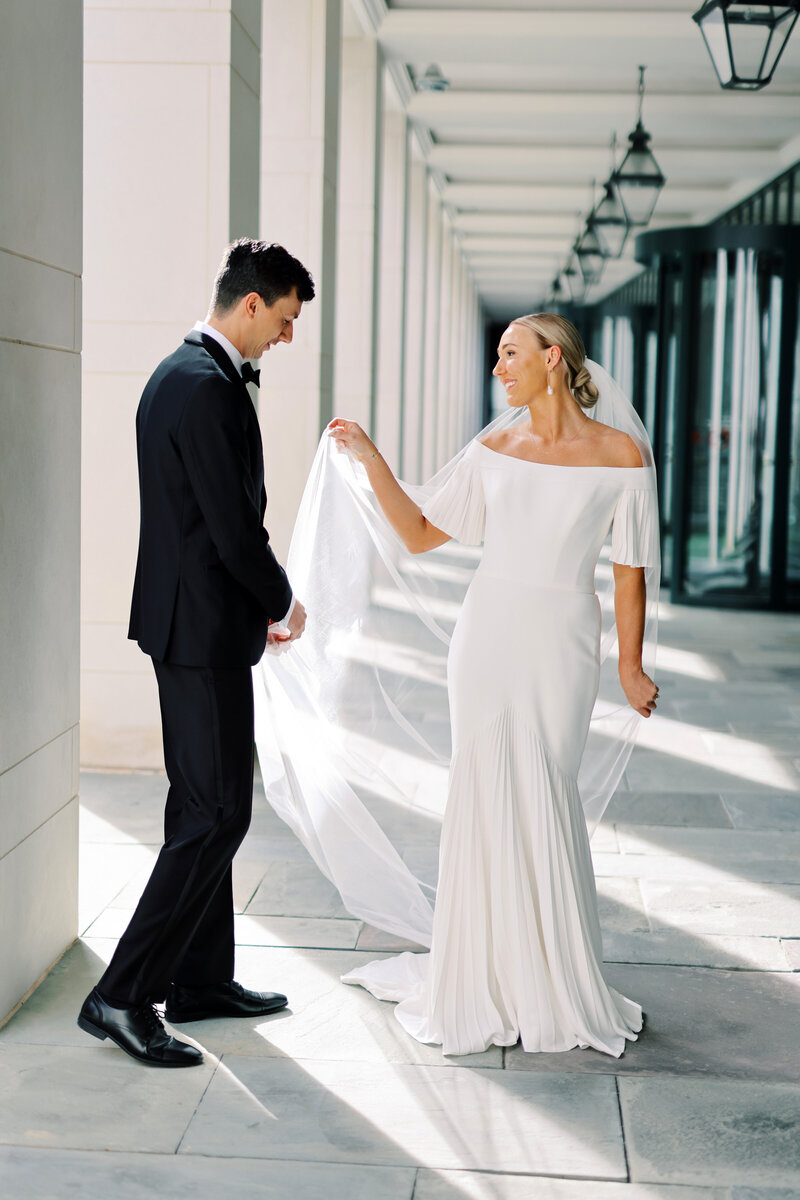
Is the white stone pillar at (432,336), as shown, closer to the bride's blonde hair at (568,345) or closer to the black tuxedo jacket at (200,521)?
the bride's blonde hair at (568,345)

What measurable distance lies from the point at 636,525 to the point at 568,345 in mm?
487

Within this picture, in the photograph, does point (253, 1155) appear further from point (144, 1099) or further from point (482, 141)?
point (482, 141)

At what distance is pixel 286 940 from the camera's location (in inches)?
155

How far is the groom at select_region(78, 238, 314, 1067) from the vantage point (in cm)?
301

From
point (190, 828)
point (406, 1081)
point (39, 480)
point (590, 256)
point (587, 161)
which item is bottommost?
point (406, 1081)

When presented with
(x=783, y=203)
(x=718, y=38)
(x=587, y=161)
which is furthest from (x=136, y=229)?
(x=587, y=161)

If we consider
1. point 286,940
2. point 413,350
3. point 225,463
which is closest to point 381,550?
point 225,463

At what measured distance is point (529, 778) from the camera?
3.31m

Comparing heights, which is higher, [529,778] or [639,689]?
[639,689]

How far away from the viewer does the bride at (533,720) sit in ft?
10.7

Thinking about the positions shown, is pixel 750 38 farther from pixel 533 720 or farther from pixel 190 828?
pixel 190 828

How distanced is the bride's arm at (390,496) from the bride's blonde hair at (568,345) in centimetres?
55

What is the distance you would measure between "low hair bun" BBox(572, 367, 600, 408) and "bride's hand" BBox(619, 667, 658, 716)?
0.73 meters

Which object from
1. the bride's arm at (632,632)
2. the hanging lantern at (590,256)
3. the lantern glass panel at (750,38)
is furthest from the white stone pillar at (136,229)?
the hanging lantern at (590,256)
